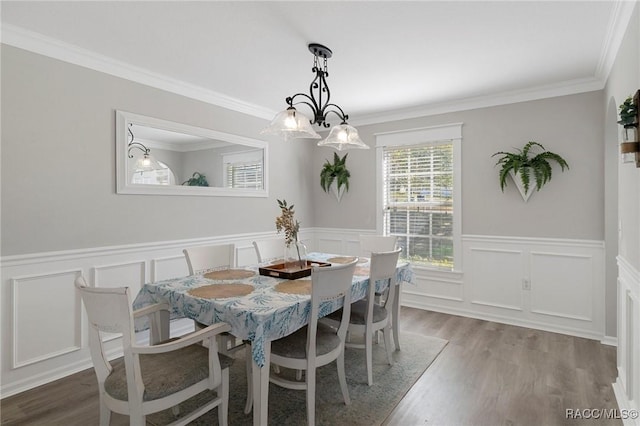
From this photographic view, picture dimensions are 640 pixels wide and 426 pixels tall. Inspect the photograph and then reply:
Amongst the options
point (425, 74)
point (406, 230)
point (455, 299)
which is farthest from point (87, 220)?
point (455, 299)

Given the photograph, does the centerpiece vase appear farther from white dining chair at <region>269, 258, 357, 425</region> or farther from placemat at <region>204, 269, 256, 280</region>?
white dining chair at <region>269, 258, 357, 425</region>

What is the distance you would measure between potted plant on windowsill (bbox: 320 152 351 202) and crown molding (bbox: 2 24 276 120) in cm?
157

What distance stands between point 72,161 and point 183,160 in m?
0.98

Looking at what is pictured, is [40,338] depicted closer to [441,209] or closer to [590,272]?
[441,209]

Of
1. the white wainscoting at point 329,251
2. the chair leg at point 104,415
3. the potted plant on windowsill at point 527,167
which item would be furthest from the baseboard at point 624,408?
the chair leg at point 104,415

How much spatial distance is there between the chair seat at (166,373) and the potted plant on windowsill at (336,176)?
3414 millimetres

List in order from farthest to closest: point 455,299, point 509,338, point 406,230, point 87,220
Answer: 1. point 406,230
2. point 455,299
3. point 509,338
4. point 87,220

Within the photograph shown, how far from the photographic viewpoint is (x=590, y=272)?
137 inches

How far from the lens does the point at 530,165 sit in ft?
11.9

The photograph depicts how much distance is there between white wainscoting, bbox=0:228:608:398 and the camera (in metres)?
2.51

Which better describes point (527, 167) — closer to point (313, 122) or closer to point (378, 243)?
point (378, 243)

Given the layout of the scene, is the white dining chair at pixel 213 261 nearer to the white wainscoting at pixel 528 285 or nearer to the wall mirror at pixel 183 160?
the wall mirror at pixel 183 160

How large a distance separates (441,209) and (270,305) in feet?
10.3

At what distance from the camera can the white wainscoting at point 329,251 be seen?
8.23ft
